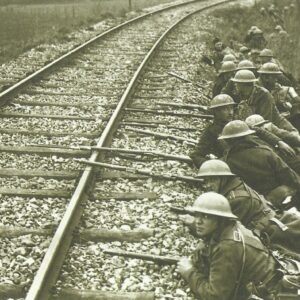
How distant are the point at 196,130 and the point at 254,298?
4.87 meters

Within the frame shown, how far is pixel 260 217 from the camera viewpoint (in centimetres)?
535

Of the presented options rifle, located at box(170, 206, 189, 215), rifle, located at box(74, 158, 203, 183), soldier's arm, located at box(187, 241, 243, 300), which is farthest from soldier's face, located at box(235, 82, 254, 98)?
soldier's arm, located at box(187, 241, 243, 300)

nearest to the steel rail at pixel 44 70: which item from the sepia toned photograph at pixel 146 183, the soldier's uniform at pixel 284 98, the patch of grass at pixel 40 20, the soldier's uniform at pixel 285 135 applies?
the sepia toned photograph at pixel 146 183

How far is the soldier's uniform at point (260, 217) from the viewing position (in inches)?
202

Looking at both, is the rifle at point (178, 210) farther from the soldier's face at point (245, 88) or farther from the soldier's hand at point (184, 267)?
the soldier's face at point (245, 88)

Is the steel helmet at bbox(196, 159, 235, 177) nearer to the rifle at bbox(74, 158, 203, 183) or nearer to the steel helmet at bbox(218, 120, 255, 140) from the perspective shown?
the steel helmet at bbox(218, 120, 255, 140)

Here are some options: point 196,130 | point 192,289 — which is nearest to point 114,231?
point 192,289

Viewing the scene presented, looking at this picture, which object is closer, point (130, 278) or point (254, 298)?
point (254, 298)

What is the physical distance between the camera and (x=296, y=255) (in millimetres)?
5324

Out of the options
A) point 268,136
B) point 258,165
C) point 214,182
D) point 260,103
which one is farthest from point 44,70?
point 214,182

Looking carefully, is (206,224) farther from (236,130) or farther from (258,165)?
(236,130)

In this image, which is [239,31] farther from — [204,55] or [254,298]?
[254,298]

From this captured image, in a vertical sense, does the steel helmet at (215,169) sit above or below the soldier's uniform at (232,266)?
above

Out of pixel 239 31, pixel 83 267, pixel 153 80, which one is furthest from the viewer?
pixel 239 31
